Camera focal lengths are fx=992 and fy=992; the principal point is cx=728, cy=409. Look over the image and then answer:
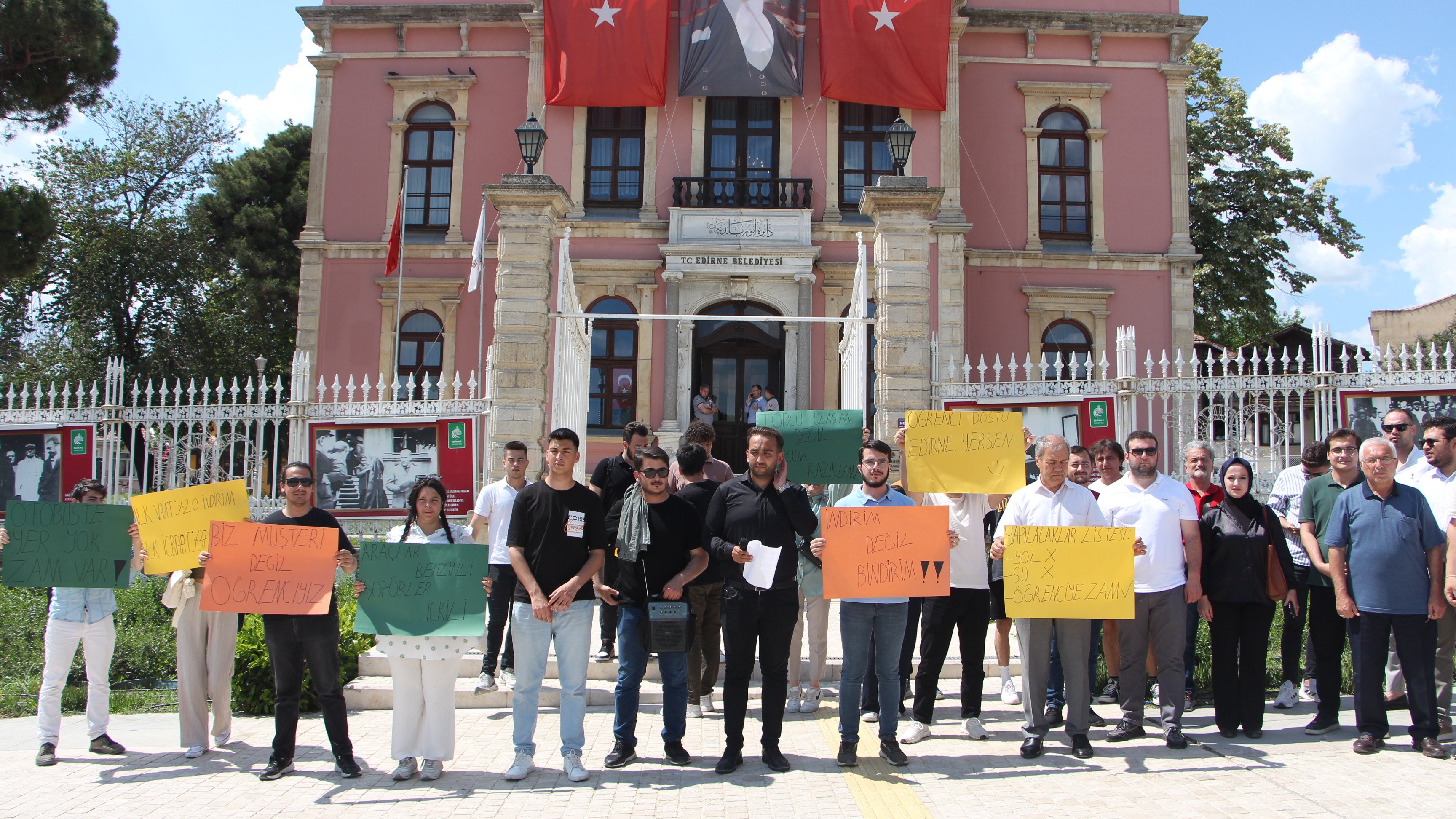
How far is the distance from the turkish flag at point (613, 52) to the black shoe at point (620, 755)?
14.3 meters

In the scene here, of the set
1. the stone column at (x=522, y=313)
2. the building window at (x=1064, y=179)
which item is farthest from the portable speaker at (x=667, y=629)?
the building window at (x=1064, y=179)

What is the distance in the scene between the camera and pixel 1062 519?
5766 mm

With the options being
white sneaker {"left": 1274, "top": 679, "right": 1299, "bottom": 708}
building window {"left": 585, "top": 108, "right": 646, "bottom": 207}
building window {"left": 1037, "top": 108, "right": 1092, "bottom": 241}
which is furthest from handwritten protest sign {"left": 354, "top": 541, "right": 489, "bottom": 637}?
building window {"left": 1037, "top": 108, "right": 1092, "bottom": 241}

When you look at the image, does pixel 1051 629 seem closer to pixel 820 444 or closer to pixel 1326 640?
pixel 1326 640

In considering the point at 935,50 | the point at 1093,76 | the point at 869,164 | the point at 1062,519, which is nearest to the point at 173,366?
the point at 869,164

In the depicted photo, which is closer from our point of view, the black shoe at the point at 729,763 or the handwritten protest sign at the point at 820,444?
the black shoe at the point at 729,763

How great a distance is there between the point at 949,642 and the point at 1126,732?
1.16m

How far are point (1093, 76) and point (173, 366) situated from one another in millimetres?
21111

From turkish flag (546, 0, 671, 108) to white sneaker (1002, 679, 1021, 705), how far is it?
13426 millimetres

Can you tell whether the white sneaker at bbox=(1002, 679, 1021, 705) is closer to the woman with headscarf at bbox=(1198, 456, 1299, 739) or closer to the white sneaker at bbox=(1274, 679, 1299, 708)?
the woman with headscarf at bbox=(1198, 456, 1299, 739)

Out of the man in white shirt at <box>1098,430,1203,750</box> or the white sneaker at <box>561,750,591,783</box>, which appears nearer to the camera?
the white sneaker at <box>561,750,591,783</box>

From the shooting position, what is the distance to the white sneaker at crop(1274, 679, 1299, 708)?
22.2ft

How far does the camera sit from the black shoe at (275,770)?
5355 mm

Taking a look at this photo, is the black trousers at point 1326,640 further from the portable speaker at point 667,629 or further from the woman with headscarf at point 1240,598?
the portable speaker at point 667,629
